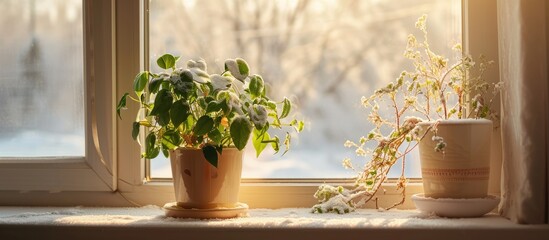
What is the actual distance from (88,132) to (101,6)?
317 millimetres

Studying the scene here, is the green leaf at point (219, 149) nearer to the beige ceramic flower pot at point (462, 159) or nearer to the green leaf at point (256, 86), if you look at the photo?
the green leaf at point (256, 86)

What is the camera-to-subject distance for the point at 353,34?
2066 mm

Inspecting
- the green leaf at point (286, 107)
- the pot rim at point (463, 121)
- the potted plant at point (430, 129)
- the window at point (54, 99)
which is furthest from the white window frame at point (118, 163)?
the pot rim at point (463, 121)

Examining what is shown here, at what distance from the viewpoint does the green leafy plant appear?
5.90ft

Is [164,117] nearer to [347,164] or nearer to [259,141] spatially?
[259,141]

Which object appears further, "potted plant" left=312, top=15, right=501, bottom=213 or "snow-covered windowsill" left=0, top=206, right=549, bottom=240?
"potted plant" left=312, top=15, right=501, bottom=213

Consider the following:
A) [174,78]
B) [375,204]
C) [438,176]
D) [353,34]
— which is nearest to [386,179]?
[375,204]

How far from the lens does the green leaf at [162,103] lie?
1.80 metres

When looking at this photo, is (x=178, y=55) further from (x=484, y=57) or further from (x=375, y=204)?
(x=484, y=57)

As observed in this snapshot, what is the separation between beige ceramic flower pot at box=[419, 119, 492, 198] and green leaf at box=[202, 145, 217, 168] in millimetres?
469

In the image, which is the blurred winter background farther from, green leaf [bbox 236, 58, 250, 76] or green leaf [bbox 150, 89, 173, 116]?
green leaf [bbox 150, 89, 173, 116]

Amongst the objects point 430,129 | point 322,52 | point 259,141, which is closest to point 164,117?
point 259,141

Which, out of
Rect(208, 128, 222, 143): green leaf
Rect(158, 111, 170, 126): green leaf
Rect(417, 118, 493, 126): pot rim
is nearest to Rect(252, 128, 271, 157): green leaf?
Rect(208, 128, 222, 143): green leaf

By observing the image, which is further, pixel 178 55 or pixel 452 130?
pixel 178 55
